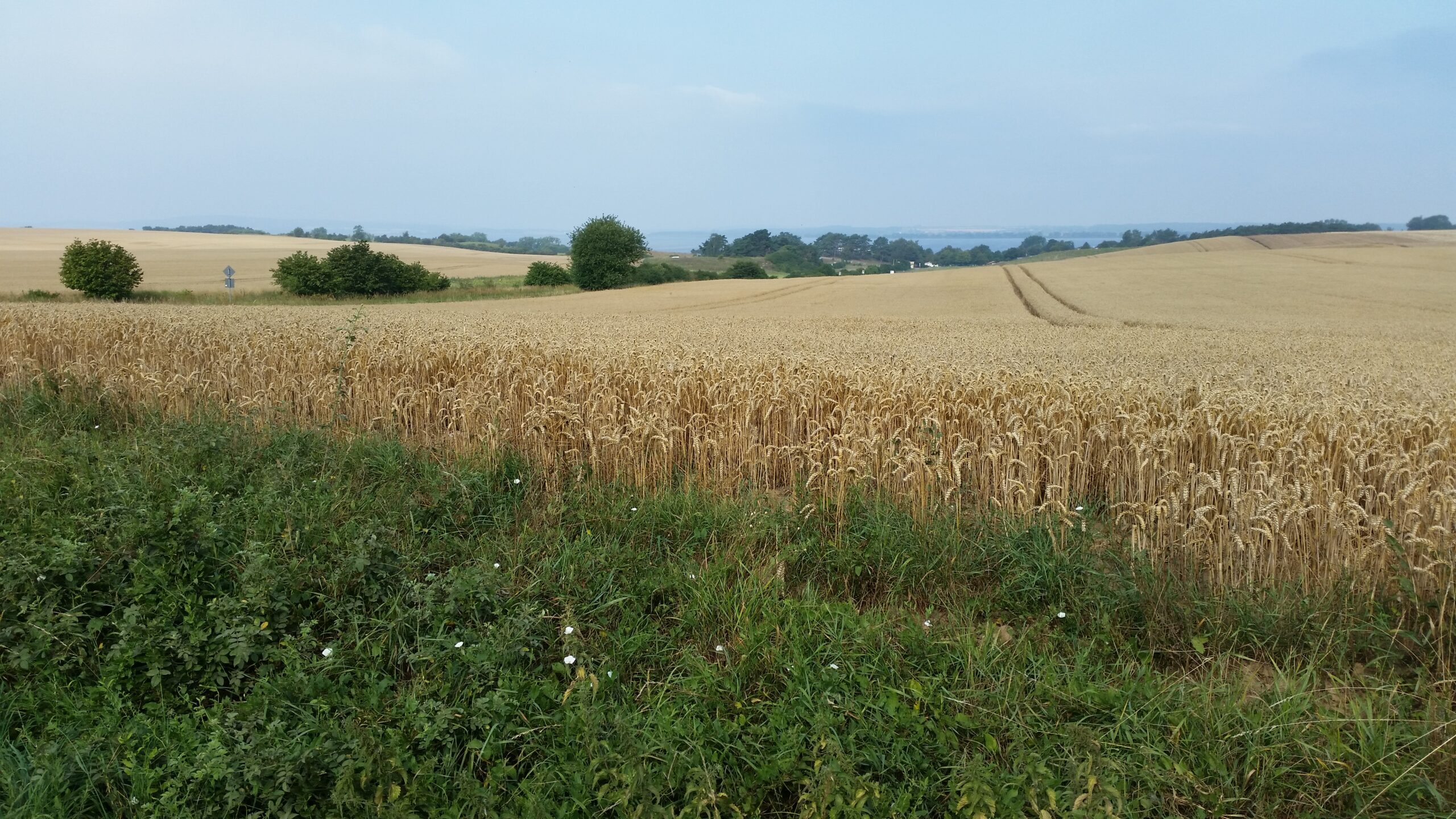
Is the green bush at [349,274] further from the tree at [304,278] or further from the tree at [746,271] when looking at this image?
the tree at [746,271]

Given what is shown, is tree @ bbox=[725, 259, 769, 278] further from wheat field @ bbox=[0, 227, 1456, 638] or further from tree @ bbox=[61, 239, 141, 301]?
wheat field @ bbox=[0, 227, 1456, 638]

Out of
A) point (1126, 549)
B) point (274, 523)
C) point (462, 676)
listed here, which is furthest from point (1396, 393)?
point (274, 523)

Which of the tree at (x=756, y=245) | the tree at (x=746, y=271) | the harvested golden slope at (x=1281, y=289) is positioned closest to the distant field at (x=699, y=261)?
the tree at (x=746, y=271)

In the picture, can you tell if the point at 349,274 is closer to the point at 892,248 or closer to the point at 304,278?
the point at 304,278

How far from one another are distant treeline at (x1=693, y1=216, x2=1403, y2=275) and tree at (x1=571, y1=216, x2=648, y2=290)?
34.3 metres

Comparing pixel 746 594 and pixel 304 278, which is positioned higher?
pixel 304 278

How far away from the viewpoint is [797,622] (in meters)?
3.52

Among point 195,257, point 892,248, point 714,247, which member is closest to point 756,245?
point 714,247

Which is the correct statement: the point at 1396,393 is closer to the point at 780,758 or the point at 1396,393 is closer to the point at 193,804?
the point at 780,758

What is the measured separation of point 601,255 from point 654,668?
57.6 meters

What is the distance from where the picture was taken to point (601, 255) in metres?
58.7

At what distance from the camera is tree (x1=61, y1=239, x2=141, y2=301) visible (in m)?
31.5

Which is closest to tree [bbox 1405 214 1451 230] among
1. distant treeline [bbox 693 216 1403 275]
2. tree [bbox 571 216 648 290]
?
distant treeline [bbox 693 216 1403 275]

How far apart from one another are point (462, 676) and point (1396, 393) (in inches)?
305
